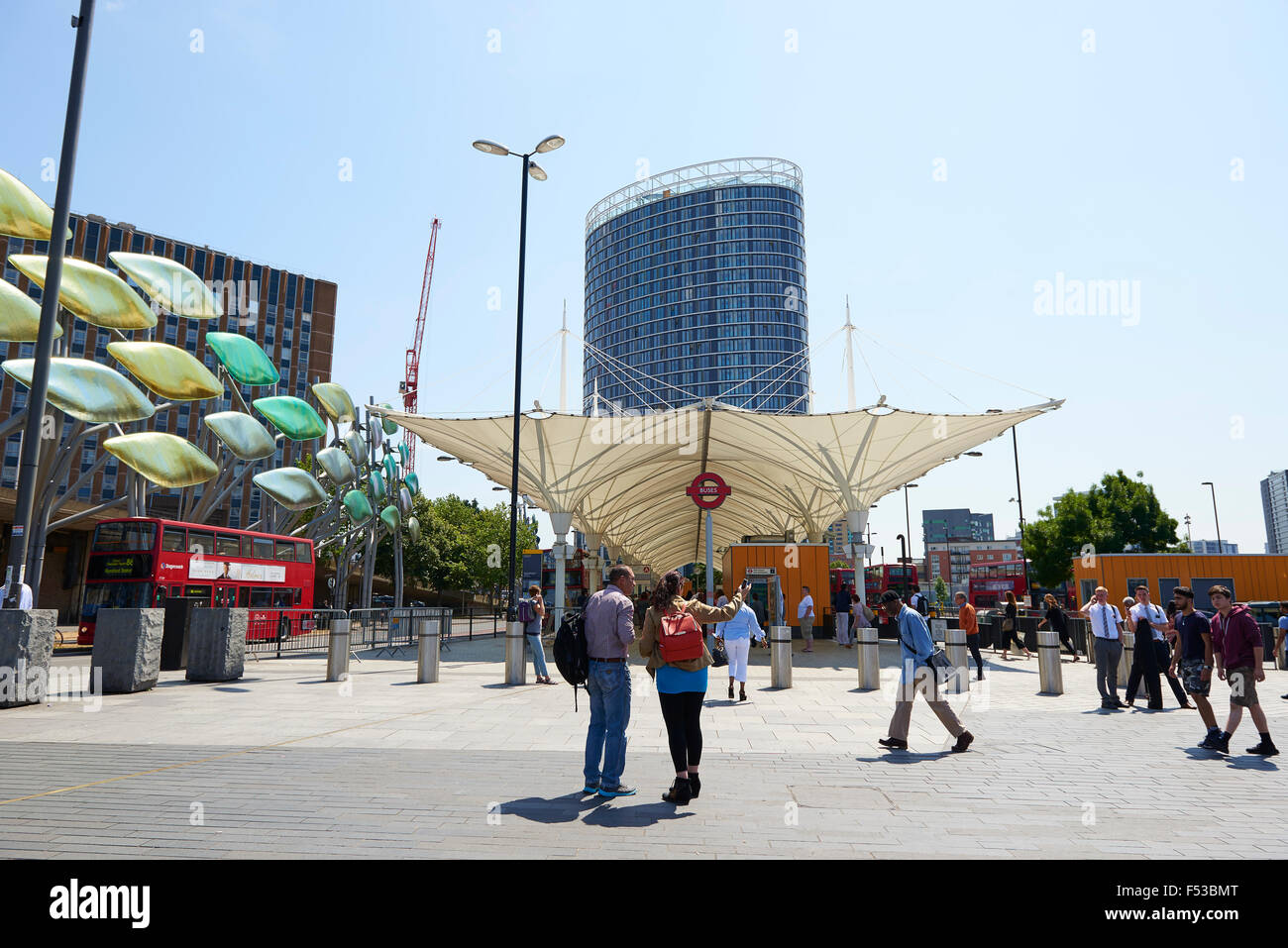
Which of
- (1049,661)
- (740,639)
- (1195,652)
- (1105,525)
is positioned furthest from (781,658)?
(1105,525)

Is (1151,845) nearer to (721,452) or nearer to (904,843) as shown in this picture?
(904,843)

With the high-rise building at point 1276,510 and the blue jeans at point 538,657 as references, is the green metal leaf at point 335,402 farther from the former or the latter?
the high-rise building at point 1276,510

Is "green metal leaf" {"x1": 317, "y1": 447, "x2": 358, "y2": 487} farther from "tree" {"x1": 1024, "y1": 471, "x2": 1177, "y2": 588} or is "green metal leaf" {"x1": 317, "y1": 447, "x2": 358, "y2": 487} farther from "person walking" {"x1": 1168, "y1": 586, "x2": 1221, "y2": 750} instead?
"tree" {"x1": 1024, "y1": 471, "x2": 1177, "y2": 588}

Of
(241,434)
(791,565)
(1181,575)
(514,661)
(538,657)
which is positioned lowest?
(514,661)

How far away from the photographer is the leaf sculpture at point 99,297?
2327 cm

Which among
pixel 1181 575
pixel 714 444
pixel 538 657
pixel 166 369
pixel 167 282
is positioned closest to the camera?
pixel 538 657

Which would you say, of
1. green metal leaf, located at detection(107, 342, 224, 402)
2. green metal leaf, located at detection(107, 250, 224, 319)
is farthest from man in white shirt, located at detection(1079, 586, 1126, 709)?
green metal leaf, located at detection(107, 250, 224, 319)

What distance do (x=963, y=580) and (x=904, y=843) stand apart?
543ft

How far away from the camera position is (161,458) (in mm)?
25891

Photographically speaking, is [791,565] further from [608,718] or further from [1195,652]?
[608,718]

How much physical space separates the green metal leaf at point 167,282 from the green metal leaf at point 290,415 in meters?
5.13

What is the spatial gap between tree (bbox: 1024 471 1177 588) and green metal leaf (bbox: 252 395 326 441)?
4354cm

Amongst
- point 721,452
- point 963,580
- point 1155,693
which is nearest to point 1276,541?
point 963,580

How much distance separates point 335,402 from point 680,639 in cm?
3815
